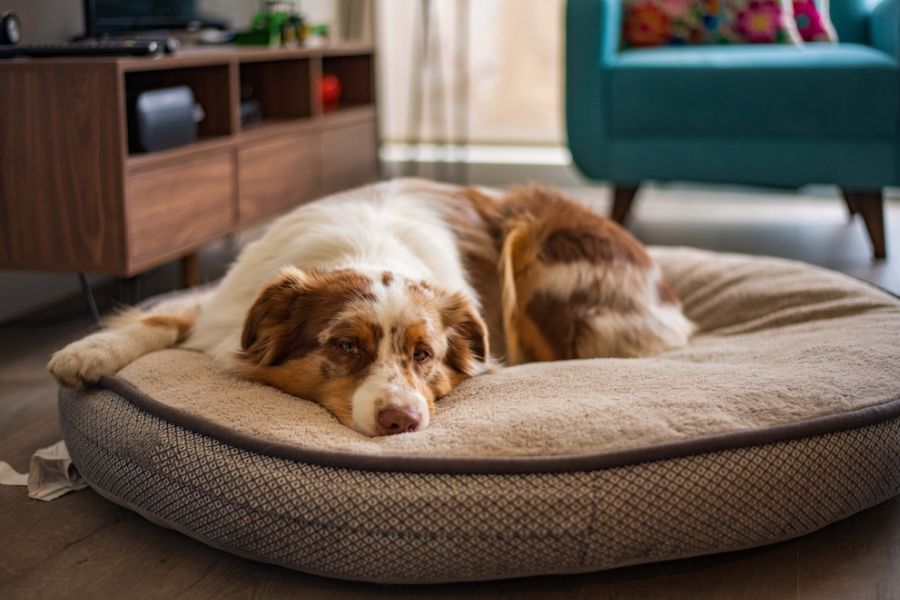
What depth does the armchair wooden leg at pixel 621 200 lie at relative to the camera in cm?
449

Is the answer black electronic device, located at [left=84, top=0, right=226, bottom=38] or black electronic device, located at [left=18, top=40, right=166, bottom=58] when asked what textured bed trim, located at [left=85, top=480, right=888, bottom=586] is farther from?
black electronic device, located at [left=84, top=0, right=226, bottom=38]

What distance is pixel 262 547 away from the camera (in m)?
1.69

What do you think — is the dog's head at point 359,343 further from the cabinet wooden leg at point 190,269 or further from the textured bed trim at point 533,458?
the cabinet wooden leg at point 190,269

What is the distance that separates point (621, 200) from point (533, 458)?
2.96m

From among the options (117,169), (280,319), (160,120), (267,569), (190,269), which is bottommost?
(267,569)

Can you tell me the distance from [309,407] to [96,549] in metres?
0.42

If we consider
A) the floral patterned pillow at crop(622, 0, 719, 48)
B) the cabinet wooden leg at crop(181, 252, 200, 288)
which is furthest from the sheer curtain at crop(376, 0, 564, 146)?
the cabinet wooden leg at crop(181, 252, 200, 288)

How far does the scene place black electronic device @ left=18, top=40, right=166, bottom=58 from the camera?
9.78 feet

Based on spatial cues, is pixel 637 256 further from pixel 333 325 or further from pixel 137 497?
pixel 137 497

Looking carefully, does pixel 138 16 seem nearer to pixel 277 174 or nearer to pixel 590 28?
pixel 277 174

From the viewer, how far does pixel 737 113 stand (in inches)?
164

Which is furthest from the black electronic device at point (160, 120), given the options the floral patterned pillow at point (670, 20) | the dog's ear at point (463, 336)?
the floral patterned pillow at point (670, 20)

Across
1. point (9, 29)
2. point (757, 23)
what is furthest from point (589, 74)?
point (9, 29)

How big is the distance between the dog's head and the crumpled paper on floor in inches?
15.4
